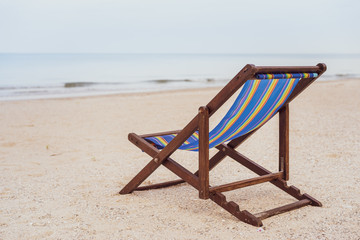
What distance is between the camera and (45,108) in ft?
31.7

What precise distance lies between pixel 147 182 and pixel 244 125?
1.38 meters

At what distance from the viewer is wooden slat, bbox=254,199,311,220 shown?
2801 mm

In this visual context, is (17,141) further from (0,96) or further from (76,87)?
(76,87)

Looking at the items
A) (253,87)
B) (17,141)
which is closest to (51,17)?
(17,141)

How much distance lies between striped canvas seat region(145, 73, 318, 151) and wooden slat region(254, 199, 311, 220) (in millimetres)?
568

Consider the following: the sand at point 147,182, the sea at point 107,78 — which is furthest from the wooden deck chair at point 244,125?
the sea at point 107,78

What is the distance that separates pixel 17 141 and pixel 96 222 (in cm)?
347

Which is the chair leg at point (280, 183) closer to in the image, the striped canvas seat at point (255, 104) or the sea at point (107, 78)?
the striped canvas seat at point (255, 104)

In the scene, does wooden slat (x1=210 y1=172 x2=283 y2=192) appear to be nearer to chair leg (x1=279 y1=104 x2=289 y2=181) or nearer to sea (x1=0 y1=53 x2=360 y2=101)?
chair leg (x1=279 y1=104 x2=289 y2=181)

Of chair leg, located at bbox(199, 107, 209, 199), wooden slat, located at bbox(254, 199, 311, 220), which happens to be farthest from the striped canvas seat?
wooden slat, located at bbox(254, 199, 311, 220)

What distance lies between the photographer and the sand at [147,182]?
8.86ft

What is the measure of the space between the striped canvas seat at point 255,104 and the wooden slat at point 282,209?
568 millimetres

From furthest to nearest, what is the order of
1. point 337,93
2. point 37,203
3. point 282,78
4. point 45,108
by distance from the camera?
point 337,93
point 45,108
point 37,203
point 282,78

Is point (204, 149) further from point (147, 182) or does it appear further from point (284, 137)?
point (147, 182)
